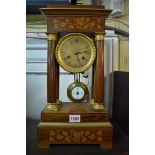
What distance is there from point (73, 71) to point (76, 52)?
0.26 feet

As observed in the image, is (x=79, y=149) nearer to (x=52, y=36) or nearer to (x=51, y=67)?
(x=51, y=67)

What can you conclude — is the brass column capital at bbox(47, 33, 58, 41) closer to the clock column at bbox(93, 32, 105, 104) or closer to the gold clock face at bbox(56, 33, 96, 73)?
the gold clock face at bbox(56, 33, 96, 73)

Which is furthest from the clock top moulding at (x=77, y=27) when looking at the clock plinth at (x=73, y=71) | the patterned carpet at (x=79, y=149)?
the patterned carpet at (x=79, y=149)

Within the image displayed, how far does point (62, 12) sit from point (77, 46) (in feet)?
0.50

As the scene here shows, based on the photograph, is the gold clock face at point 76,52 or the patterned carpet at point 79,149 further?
the gold clock face at point 76,52

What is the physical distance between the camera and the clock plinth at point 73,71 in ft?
3.32

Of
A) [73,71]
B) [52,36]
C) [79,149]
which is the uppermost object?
[52,36]

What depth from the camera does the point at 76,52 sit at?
1094 mm

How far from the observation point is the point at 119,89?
1293mm

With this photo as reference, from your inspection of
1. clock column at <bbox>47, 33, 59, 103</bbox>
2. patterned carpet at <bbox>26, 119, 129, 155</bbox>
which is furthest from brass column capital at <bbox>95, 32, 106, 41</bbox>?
patterned carpet at <bbox>26, 119, 129, 155</bbox>

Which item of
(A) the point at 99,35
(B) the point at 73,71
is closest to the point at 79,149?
(B) the point at 73,71

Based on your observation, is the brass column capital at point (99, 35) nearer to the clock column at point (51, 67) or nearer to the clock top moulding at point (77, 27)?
the clock top moulding at point (77, 27)
